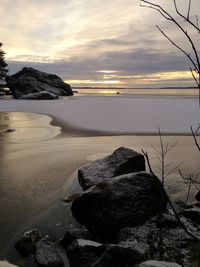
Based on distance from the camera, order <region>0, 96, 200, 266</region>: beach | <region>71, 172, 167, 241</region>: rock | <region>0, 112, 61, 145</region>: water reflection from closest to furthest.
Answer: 1. <region>71, 172, 167, 241</region>: rock
2. <region>0, 96, 200, 266</region>: beach
3. <region>0, 112, 61, 145</region>: water reflection

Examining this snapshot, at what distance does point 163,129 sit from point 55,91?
1651 inches

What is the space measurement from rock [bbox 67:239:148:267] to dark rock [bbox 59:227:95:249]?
55cm

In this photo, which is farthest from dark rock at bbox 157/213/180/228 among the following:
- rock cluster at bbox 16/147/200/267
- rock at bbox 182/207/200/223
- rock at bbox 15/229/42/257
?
rock at bbox 15/229/42/257

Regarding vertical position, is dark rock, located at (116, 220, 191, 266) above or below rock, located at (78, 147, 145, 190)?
below

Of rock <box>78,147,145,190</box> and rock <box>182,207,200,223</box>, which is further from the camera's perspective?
rock <box>78,147,145,190</box>

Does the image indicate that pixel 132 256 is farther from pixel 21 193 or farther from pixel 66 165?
pixel 66 165

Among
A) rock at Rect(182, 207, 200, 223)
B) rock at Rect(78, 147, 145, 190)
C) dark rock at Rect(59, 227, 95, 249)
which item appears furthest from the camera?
rock at Rect(78, 147, 145, 190)

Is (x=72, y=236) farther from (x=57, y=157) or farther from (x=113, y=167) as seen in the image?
(x=57, y=157)

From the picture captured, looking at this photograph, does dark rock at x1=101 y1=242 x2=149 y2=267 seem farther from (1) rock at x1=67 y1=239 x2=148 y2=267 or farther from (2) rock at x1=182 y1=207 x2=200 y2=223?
(2) rock at x1=182 y1=207 x2=200 y2=223

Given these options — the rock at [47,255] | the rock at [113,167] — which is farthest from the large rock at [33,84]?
the rock at [47,255]

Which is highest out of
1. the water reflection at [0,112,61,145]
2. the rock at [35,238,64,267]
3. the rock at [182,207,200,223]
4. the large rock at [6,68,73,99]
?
the large rock at [6,68,73,99]

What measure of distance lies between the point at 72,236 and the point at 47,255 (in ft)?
1.94

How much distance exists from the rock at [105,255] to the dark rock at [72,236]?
554mm

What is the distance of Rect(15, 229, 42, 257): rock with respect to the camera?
6.02 m
